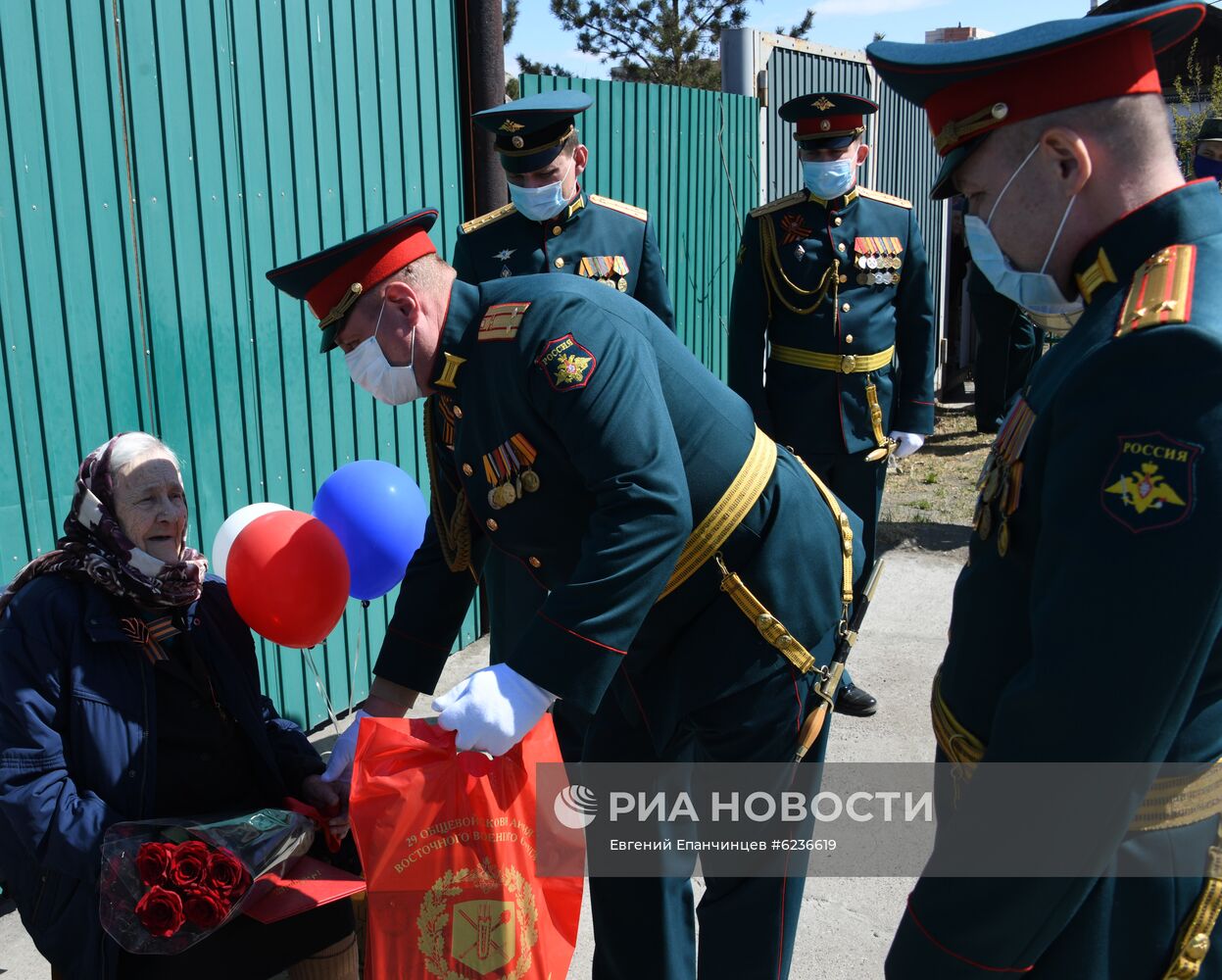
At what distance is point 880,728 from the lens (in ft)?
14.0

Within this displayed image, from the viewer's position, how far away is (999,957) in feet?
4.08

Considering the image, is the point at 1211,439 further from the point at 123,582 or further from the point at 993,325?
→ the point at 993,325

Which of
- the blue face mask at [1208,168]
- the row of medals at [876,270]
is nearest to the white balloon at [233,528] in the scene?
the row of medals at [876,270]

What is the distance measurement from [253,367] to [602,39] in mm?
21030

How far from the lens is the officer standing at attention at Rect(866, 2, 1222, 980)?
111 cm

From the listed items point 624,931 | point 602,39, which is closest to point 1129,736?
point 624,931

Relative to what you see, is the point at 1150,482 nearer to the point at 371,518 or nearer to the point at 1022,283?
the point at 1022,283

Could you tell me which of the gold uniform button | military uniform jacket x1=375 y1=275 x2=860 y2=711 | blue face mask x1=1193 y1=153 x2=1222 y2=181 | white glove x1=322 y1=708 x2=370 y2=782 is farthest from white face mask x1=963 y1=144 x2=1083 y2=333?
blue face mask x1=1193 y1=153 x2=1222 y2=181

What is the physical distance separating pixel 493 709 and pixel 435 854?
0.32 meters

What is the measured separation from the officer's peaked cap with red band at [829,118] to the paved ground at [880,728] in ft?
7.30

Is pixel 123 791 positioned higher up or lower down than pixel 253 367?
lower down

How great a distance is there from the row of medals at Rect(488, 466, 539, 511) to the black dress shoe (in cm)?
259

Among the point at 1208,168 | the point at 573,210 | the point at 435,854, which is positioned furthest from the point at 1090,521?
the point at 1208,168

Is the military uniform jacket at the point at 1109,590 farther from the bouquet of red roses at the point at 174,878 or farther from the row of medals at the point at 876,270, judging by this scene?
the row of medals at the point at 876,270
